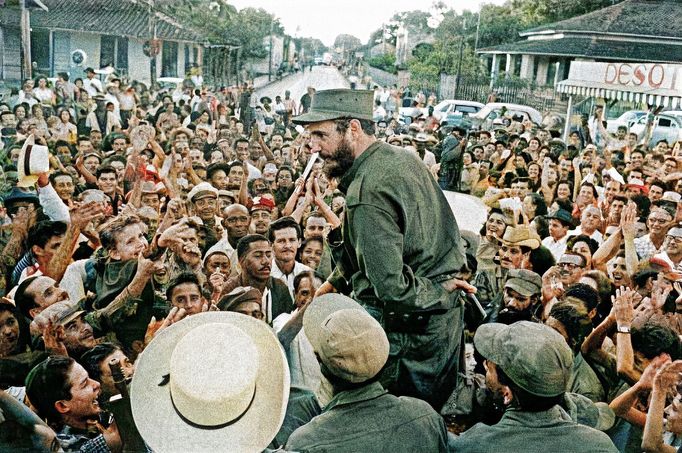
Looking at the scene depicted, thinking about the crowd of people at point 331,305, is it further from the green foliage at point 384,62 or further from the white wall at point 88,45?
the white wall at point 88,45

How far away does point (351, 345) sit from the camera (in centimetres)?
172

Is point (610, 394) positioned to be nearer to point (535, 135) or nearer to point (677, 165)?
point (677, 165)

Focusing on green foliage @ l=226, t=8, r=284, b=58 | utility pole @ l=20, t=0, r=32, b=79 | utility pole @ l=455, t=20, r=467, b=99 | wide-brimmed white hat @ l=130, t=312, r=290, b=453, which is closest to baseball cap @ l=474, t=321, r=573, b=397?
wide-brimmed white hat @ l=130, t=312, r=290, b=453

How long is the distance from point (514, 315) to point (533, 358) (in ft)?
5.39

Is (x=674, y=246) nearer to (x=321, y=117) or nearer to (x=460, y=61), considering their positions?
(x=321, y=117)

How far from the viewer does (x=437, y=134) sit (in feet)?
27.7

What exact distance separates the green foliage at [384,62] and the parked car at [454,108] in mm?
2237

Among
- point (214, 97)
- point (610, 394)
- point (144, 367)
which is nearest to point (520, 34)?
point (214, 97)

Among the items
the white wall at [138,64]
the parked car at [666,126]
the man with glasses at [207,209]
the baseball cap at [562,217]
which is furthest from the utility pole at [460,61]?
the parked car at [666,126]

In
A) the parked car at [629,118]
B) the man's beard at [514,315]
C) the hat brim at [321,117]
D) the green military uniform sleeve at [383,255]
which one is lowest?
the man's beard at [514,315]

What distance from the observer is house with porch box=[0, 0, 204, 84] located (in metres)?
8.73

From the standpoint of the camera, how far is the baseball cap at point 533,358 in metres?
1.84

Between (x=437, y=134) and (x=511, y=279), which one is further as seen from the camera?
(x=437, y=134)

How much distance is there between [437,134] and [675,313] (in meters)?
5.40
